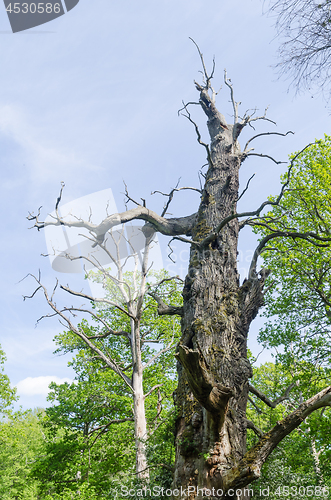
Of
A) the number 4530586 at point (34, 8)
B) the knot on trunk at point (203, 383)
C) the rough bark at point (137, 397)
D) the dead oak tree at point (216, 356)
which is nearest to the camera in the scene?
the knot on trunk at point (203, 383)

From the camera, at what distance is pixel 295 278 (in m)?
12.2

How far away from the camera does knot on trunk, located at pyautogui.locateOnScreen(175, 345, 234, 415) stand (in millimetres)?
3058

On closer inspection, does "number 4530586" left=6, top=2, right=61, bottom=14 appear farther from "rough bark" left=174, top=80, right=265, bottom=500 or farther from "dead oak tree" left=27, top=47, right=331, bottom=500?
"rough bark" left=174, top=80, right=265, bottom=500

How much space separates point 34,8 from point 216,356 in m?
6.20

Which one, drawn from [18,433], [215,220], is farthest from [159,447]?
[18,433]

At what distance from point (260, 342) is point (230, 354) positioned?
380 inches

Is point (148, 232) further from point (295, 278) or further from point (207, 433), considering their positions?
point (295, 278)

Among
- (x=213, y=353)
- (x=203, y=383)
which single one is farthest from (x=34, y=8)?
(x=203, y=383)

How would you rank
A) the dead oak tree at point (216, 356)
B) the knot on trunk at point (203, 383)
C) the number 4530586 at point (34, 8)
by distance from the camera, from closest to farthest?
the knot on trunk at point (203, 383) → the dead oak tree at point (216, 356) → the number 4530586 at point (34, 8)

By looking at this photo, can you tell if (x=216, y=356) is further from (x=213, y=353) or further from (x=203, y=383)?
(x=203, y=383)

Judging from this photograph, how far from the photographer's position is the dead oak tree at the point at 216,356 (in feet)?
10.7

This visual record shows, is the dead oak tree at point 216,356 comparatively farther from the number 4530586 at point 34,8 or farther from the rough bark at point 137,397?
the rough bark at point 137,397

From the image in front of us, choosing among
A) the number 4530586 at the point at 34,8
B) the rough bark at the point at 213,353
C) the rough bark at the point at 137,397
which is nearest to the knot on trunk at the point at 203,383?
the rough bark at the point at 213,353

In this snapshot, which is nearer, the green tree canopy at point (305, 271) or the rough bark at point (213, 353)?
the rough bark at point (213, 353)
